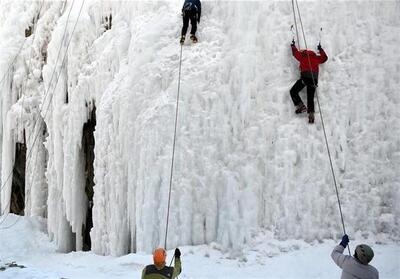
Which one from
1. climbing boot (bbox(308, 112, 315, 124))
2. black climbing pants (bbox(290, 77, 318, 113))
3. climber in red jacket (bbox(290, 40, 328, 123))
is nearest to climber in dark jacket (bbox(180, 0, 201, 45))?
climber in red jacket (bbox(290, 40, 328, 123))

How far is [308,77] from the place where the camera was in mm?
8094

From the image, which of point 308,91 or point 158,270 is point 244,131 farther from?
point 158,270

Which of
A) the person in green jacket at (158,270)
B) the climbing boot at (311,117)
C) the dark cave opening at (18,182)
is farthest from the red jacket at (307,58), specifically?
the dark cave opening at (18,182)

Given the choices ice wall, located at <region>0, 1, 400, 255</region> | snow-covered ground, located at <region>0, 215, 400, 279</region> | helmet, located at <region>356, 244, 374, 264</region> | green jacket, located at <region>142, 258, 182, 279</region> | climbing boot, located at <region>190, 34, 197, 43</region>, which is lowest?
snow-covered ground, located at <region>0, 215, 400, 279</region>

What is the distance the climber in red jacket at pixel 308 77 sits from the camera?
809cm

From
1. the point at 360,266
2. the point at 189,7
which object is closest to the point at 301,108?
the point at 189,7

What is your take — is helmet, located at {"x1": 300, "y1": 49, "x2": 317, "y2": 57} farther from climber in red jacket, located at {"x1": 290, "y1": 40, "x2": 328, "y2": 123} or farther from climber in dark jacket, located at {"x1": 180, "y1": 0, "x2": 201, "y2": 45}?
climber in dark jacket, located at {"x1": 180, "y1": 0, "x2": 201, "y2": 45}

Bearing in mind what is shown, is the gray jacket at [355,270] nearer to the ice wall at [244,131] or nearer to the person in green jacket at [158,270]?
the person in green jacket at [158,270]

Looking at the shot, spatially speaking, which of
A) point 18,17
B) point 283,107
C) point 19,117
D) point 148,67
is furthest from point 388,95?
point 18,17

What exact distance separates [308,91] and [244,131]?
4.19ft

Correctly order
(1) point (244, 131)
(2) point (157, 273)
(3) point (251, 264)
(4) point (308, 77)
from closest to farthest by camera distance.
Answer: (2) point (157, 273) → (3) point (251, 264) → (4) point (308, 77) → (1) point (244, 131)

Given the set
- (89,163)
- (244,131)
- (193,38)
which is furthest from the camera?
(89,163)

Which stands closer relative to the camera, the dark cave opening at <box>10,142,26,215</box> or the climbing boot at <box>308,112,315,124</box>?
the climbing boot at <box>308,112,315,124</box>

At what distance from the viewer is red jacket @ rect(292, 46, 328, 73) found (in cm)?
817
